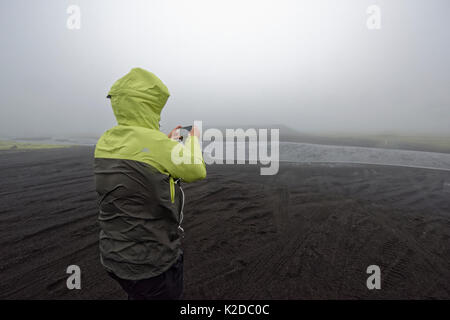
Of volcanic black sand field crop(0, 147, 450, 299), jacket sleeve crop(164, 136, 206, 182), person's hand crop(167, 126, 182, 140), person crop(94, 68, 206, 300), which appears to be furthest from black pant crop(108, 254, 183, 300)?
volcanic black sand field crop(0, 147, 450, 299)

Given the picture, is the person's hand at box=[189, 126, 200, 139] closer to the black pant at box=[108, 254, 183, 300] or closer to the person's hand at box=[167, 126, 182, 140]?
the person's hand at box=[167, 126, 182, 140]

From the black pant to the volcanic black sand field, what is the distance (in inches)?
52.6

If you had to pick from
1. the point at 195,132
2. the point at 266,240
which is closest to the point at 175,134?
the point at 195,132

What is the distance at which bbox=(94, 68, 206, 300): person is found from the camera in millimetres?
1267

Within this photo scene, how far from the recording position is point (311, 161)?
38.4ft

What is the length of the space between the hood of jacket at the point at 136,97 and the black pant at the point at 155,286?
1.02m

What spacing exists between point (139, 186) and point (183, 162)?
30 cm

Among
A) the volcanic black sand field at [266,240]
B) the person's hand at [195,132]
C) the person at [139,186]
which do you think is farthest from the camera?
the volcanic black sand field at [266,240]

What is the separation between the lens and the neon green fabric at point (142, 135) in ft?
4.16

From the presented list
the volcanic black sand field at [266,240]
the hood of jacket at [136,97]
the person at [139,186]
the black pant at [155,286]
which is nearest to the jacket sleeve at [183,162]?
the person at [139,186]

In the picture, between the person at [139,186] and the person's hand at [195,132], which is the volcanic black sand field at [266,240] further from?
the person's hand at [195,132]
